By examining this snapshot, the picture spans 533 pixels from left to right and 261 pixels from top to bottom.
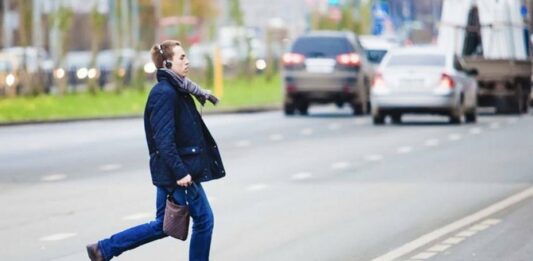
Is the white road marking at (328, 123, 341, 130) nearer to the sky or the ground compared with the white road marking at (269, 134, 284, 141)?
nearer to the ground

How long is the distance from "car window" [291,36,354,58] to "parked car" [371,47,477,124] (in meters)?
5.67

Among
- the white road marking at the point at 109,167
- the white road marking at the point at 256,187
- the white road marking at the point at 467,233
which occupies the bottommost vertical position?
the white road marking at the point at 109,167

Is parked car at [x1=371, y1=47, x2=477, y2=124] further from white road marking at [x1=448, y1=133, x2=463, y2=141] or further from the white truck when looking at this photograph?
the white truck

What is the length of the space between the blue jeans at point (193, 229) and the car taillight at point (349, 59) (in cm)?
3175

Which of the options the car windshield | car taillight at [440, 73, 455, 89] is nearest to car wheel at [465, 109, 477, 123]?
the car windshield

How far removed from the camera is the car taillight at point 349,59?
43406mm

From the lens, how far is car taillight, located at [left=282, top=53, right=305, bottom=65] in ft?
141

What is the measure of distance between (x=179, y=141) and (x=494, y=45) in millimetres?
33133

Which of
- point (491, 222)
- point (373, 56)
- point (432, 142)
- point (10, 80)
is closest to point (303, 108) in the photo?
point (373, 56)

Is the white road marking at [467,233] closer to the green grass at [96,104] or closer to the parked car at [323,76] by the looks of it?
the green grass at [96,104]

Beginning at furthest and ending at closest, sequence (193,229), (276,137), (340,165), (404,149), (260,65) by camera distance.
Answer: (260,65) → (276,137) → (404,149) → (340,165) → (193,229)

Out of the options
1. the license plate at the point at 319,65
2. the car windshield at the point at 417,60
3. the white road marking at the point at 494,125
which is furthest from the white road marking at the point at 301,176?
the license plate at the point at 319,65

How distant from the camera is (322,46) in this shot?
44031 mm

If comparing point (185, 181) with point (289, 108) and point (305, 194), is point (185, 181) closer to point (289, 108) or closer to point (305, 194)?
point (305, 194)
